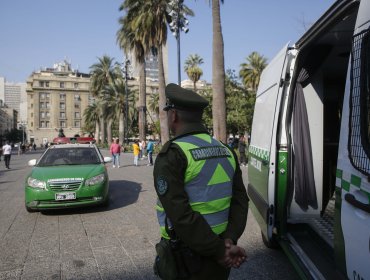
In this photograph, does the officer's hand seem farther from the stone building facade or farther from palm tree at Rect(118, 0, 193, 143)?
the stone building facade

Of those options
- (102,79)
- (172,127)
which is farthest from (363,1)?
(102,79)

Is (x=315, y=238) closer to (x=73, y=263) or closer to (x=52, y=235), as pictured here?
(x=73, y=263)

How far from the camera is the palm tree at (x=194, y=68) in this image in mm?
56438

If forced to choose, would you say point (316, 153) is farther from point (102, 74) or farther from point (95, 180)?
point (102, 74)

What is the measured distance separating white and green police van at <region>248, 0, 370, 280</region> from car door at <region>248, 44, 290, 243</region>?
1cm

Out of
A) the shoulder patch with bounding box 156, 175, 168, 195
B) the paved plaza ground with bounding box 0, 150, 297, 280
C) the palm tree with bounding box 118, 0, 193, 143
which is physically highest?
the palm tree with bounding box 118, 0, 193, 143

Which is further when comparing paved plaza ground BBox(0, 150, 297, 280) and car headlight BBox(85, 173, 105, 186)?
car headlight BBox(85, 173, 105, 186)

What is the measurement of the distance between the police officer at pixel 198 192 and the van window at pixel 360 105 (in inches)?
30.2

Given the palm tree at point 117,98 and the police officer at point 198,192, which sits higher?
the palm tree at point 117,98

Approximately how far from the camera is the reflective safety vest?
7.02 ft

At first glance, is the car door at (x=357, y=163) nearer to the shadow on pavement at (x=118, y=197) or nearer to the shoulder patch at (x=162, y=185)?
the shoulder patch at (x=162, y=185)

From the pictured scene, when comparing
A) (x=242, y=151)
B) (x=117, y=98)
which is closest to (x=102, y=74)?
(x=117, y=98)

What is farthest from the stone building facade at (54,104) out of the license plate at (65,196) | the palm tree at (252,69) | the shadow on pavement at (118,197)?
the license plate at (65,196)

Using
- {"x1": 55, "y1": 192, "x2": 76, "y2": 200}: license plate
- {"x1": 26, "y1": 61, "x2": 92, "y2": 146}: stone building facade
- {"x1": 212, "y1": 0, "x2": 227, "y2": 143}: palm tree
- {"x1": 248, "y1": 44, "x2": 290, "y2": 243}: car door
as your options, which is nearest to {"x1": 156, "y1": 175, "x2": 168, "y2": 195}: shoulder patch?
{"x1": 248, "y1": 44, "x2": 290, "y2": 243}: car door
